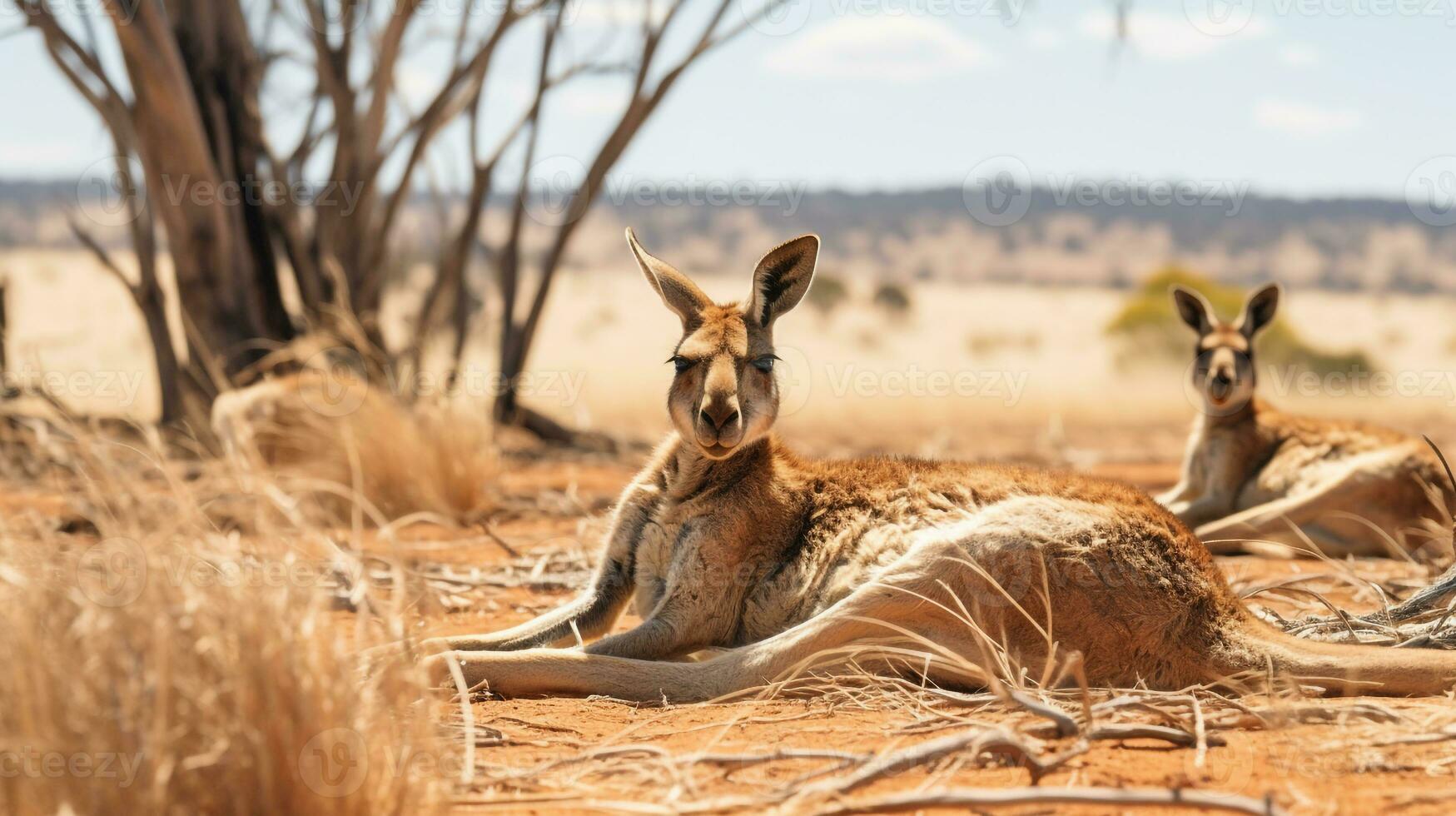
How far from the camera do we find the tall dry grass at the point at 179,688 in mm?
2652

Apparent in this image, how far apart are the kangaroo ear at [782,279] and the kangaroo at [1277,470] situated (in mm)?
3630

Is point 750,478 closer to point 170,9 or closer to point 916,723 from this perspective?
point 916,723

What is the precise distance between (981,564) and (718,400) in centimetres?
109

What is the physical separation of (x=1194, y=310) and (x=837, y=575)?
6.14m

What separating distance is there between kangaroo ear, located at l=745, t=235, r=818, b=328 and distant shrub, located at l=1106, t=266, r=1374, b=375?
27653 millimetres

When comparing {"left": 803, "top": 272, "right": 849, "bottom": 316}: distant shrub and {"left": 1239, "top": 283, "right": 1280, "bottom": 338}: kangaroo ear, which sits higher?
{"left": 803, "top": 272, "right": 849, "bottom": 316}: distant shrub

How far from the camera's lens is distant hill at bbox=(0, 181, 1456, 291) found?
85.7 metres

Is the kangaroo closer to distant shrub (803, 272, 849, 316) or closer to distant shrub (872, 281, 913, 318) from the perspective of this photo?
distant shrub (803, 272, 849, 316)

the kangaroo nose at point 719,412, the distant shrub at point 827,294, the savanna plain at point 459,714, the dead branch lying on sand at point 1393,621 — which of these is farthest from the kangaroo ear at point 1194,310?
the distant shrub at point 827,294

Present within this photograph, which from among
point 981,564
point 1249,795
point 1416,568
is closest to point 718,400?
point 981,564

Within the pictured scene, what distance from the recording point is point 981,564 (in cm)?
440

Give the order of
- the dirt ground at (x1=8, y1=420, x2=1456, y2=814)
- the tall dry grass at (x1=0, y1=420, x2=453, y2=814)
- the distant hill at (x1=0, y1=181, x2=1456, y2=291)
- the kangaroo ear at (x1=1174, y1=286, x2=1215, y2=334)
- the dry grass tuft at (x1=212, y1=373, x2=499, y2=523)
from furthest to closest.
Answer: the distant hill at (x1=0, y1=181, x2=1456, y2=291)
the kangaroo ear at (x1=1174, y1=286, x2=1215, y2=334)
the dry grass tuft at (x1=212, y1=373, x2=499, y2=523)
the dirt ground at (x1=8, y1=420, x2=1456, y2=814)
the tall dry grass at (x1=0, y1=420, x2=453, y2=814)

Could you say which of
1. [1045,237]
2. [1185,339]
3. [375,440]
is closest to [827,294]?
[1185,339]

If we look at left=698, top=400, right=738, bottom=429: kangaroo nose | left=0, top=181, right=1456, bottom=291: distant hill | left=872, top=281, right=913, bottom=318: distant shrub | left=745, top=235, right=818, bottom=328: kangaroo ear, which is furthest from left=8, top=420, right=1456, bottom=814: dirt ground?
left=0, top=181, right=1456, bottom=291: distant hill
